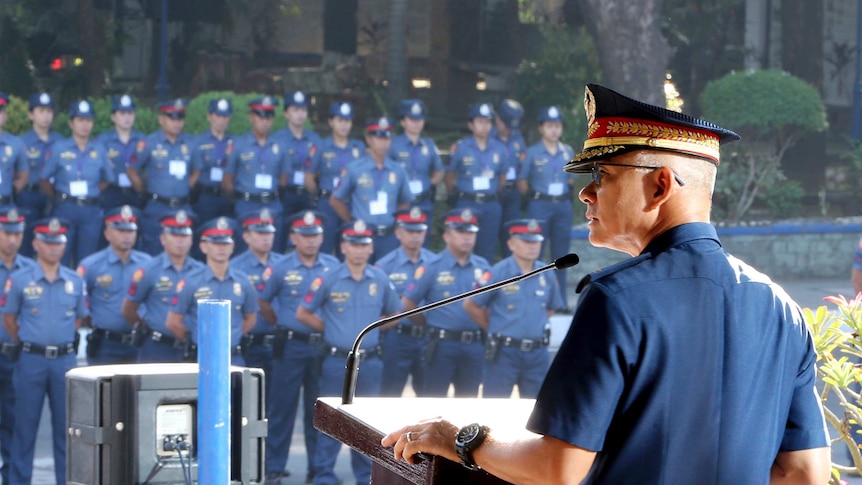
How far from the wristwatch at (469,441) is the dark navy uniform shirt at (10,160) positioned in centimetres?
839

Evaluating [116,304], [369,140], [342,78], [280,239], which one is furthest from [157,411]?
[342,78]

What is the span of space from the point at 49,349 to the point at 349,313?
1537 mm

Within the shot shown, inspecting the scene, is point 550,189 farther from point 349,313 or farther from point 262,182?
point 349,313

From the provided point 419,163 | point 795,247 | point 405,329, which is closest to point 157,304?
point 405,329

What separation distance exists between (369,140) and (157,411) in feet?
23.1

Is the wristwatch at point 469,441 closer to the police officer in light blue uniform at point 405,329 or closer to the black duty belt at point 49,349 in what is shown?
the black duty belt at point 49,349

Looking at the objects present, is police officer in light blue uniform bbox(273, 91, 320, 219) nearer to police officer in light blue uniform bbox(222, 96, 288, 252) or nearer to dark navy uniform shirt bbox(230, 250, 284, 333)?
police officer in light blue uniform bbox(222, 96, 288, 252)

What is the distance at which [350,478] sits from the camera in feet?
23.7

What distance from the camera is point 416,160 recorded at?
32.6ft

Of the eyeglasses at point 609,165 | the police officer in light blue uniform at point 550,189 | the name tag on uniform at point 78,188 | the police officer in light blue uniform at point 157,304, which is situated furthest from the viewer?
the police officer in light blue uniform at point 550,189

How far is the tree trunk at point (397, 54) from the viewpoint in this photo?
12594 mm

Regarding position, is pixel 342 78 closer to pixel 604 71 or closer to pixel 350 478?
pixel 604 71

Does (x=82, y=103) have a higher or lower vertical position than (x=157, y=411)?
higher

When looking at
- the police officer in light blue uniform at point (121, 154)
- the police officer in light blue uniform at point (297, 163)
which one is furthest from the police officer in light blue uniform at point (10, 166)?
the police officer in light blue uniform at point (297, 163)
